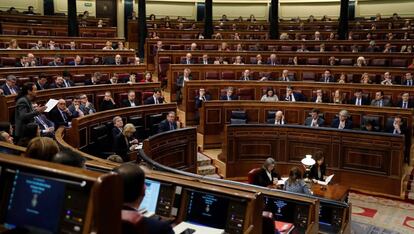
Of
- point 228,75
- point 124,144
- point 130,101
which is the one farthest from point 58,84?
point 228,75

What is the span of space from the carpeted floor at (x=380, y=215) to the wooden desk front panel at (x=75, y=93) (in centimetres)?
432

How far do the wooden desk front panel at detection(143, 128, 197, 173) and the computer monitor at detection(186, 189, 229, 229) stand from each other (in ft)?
11.6

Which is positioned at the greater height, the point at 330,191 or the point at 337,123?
the point at 337,123

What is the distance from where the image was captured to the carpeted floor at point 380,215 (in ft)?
19.8

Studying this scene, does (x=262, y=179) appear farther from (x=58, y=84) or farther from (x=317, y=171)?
(x=58, y=84)

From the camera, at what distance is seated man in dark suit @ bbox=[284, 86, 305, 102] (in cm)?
925

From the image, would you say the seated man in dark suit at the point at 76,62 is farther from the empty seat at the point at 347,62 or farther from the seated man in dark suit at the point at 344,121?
the empty seat at the point at 347,62

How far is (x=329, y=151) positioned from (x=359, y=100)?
59.5 inches

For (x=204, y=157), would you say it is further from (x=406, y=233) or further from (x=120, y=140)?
(x=406, y=233)

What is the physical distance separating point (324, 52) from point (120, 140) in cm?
679

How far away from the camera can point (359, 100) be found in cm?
877

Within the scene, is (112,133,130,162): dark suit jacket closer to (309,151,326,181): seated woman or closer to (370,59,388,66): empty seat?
(309,151,326,181): seated woman

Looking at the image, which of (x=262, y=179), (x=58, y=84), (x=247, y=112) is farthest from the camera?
(x=247, y=112)

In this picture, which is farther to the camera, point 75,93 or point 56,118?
point 75,93
